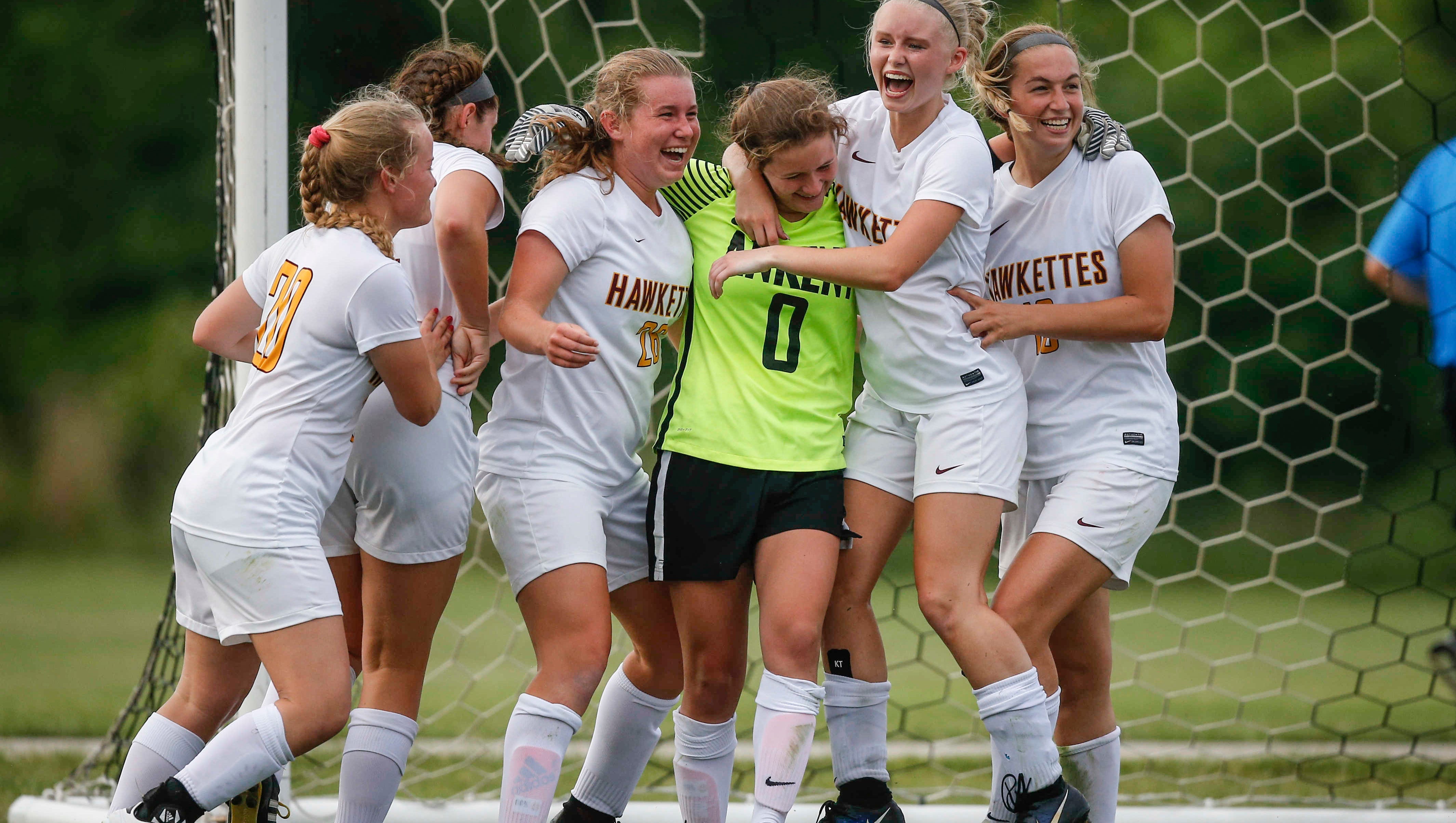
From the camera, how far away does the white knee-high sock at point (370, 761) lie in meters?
2.66

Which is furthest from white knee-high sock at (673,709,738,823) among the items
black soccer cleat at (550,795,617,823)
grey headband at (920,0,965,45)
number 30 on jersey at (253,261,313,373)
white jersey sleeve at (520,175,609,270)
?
grey headband at (920,0,965,45)

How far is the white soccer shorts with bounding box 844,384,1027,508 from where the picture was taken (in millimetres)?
2629

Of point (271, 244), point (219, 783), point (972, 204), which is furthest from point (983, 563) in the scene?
point (271, 244)

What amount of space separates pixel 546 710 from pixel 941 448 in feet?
2.94

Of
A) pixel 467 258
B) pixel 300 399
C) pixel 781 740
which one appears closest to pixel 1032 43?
pixel 467 258

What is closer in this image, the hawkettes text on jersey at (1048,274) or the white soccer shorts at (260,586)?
the white soccer shorts at (260,586)

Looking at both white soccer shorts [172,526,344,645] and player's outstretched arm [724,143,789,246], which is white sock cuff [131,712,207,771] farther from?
player's outstretched arm [724,143,789,246]

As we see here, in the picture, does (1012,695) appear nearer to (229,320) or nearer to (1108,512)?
(1108,512)

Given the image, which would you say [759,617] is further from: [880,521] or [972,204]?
[972,204]

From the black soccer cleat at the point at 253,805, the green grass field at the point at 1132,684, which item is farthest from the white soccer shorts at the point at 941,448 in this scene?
the green grass field at the point at 1132,684

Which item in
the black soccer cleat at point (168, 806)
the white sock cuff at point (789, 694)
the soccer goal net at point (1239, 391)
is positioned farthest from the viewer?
the soccer goal net at point (1239, 391)

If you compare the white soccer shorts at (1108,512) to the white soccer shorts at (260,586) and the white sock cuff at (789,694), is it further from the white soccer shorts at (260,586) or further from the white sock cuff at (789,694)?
the white soccer shorts at (260,586)

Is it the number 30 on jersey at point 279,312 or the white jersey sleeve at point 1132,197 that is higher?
the white jersey sleeve at point 1132,197

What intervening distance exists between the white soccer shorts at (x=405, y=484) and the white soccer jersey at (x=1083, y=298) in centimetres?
116
